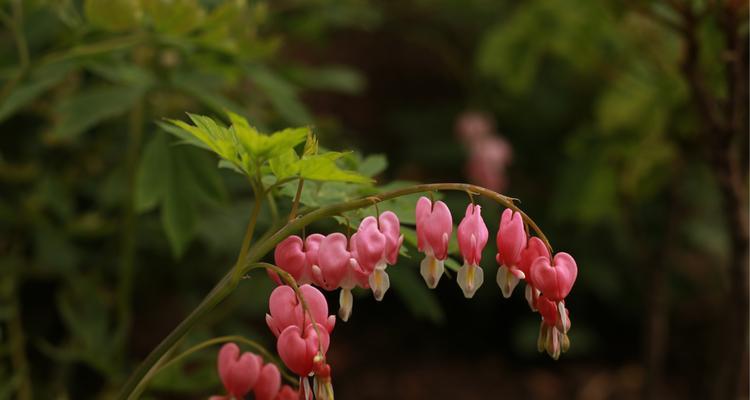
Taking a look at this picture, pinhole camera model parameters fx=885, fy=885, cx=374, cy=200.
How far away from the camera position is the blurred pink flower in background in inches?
116

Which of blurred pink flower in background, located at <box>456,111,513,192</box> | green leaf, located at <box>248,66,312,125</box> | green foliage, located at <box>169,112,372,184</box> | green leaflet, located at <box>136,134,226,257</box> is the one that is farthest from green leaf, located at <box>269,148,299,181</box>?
blurred pink flower in background, located at <box>456,111,513,192</box>

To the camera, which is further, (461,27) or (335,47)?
(335,47)

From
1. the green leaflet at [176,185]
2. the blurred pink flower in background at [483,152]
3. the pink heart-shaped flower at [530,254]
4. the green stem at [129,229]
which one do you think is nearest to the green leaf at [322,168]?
the pink heart-shaped flower at [530,254]

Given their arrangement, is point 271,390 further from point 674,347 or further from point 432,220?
point 674,347

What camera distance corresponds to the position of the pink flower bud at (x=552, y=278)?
92 cm

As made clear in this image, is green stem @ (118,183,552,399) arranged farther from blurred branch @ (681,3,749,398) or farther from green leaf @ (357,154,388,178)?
blurred branch @ (681,3,749,398)

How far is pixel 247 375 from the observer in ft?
3.37

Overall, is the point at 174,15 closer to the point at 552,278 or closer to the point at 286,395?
the point at 286,395

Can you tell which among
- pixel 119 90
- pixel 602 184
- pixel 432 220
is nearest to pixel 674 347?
pixel 602 184

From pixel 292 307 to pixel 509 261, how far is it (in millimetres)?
234

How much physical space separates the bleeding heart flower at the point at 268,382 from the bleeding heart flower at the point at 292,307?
0.38 ft

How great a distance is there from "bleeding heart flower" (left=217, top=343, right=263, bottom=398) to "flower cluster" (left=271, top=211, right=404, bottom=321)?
15 cm

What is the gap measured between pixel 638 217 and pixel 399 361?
1014 mm

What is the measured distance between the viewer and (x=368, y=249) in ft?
2.95
